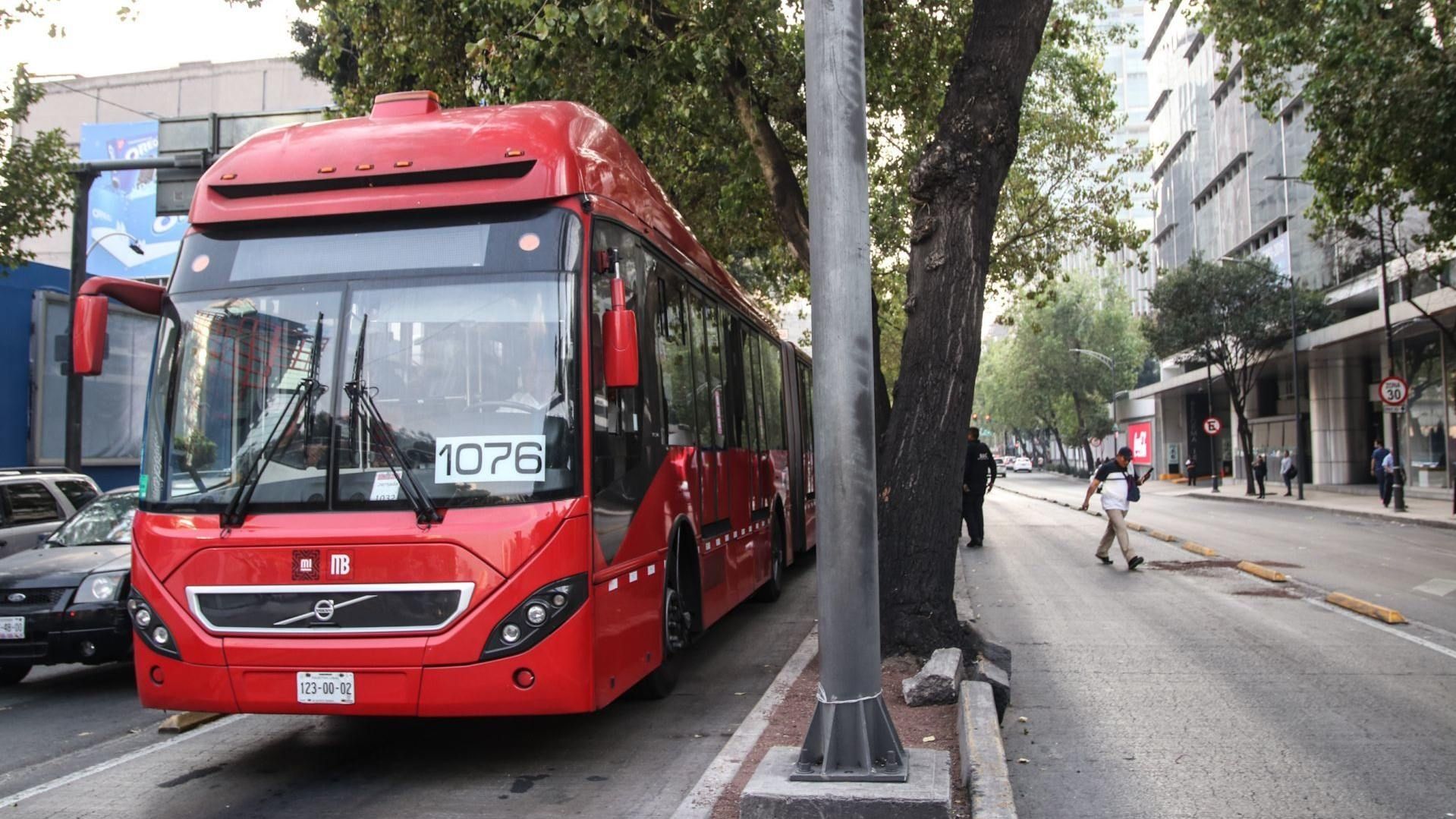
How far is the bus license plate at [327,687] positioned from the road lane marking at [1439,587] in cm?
1249

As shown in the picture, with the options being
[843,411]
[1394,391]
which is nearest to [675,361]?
[843,411]

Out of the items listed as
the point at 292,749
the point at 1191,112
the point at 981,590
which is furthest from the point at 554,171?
the point at 1191,112

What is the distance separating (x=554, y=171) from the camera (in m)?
6.02

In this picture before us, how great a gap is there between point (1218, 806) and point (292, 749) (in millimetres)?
5148

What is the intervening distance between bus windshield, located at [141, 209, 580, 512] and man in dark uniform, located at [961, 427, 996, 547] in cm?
1292

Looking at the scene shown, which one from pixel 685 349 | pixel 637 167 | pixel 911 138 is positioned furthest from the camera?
pixel 911 138

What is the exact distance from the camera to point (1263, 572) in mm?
14609

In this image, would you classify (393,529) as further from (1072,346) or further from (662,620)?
(1072,346)

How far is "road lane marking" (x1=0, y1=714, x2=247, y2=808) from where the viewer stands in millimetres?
5844

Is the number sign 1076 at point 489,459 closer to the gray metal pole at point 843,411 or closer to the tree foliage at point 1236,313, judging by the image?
the gray metal pole at point 843,411

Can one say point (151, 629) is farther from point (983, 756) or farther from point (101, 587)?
point (983, 756)

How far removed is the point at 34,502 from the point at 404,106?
24.5ft

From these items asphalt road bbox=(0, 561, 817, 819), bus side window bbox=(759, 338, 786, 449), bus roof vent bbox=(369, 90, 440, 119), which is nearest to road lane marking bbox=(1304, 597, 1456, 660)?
asphalt road bbox=(0, 561, 817, 819)

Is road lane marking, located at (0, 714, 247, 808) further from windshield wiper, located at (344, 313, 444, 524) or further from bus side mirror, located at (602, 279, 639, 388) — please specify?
bus side mirror, located at (602, 279, 639, 388)
